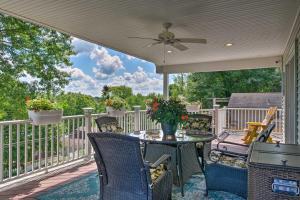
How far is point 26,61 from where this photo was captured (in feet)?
32.0

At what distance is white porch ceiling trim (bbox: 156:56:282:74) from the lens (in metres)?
6.84

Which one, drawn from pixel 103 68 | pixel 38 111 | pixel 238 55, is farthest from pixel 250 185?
pixel 103 68

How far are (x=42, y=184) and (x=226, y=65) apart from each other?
19.7 ft

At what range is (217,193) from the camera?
10.8 feet

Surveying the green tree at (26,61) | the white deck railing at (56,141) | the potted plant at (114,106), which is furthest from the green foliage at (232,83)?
the potted plant at (114,106)

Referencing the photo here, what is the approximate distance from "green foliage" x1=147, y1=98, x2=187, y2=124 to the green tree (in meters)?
7.31

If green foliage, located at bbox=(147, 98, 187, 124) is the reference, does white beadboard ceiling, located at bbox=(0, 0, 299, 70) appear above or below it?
above

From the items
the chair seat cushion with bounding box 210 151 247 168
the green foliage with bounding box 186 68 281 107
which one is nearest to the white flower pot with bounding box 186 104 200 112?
the chair seat cushion with bounding box 210 151 247 168

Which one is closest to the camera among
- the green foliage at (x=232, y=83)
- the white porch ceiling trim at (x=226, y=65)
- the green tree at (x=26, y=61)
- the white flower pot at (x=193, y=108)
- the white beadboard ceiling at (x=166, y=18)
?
the white beadboard ceiling at (x=166, y=18)

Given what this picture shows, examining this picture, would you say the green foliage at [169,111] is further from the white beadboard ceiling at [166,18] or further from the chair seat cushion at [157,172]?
the white beadboard ceiling at [166,18]

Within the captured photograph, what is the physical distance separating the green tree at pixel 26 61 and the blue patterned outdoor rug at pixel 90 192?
21.0ft

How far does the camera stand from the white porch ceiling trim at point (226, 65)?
6.84 metres

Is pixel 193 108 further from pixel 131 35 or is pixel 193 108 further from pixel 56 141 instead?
pixel 56 141

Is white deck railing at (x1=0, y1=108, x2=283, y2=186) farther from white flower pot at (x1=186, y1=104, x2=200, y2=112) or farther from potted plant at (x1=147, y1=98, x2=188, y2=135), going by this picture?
potted plant at (x1=147, y1=98, x2=188, y2=135)
